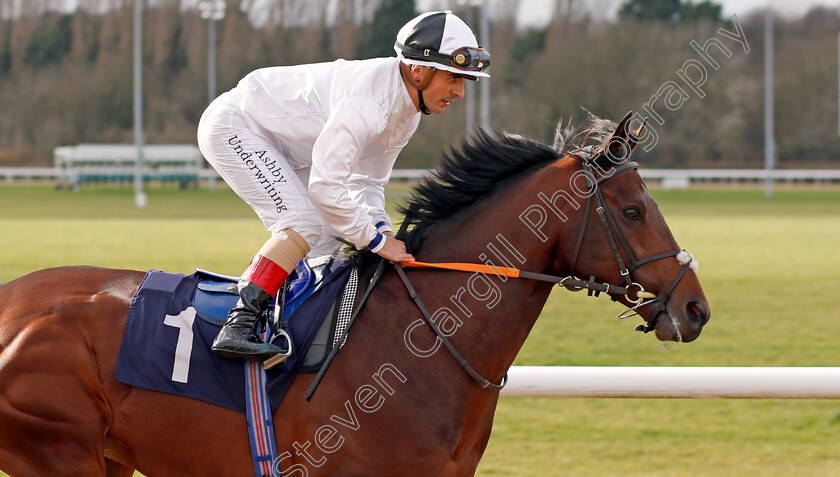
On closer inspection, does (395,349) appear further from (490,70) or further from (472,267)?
(490,70)

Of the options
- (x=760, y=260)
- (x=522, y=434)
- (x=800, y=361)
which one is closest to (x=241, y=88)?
(x=522, y=434)

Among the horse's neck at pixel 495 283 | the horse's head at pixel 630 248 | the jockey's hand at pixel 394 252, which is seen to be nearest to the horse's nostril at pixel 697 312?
the horse's head at pixel 630 248

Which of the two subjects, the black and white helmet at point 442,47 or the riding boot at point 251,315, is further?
the black and white helmet at point 442,47

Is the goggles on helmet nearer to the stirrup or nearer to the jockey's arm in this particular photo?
the jockey's arm

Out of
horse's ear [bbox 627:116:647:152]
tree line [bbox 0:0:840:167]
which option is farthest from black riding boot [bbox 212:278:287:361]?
tree line [bbox 0:0:840:167]

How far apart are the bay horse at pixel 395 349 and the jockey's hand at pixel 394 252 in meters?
0.09

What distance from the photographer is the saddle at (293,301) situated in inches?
112

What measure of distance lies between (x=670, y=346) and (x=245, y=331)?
3887 mm

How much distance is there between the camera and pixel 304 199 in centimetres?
309

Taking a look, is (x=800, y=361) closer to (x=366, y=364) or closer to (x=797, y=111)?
(x=366, y=364)

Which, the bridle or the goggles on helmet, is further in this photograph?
the goggles on helmet

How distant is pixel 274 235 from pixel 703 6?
55.3 metres

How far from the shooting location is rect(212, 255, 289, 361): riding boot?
9.07ft

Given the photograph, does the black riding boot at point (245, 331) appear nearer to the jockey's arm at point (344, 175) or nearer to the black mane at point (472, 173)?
the jockey's arm at point (344, 175)
